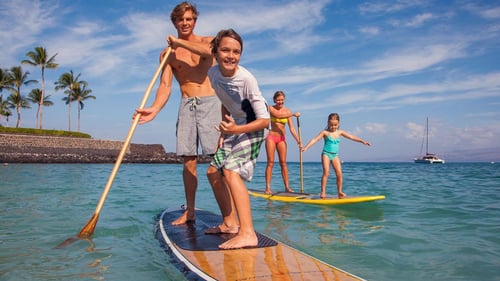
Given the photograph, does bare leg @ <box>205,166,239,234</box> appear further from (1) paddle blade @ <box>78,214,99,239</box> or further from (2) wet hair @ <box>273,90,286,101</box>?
(2) wet hair @ <box>273,90,286,101</box>

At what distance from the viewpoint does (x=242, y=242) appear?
346 cm

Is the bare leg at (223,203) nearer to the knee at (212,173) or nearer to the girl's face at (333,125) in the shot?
the knee at (212,173)

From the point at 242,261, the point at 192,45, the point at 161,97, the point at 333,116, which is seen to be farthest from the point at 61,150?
the point at 242,261

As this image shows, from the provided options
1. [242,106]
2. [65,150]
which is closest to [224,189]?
[242,106]

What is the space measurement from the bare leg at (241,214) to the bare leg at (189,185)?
1321 millimetres

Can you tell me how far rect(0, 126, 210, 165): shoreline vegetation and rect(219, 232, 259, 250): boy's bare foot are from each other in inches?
1162

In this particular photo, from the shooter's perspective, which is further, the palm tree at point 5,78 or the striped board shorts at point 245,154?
the palm tree at point 5,78

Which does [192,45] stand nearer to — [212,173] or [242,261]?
[212,173]

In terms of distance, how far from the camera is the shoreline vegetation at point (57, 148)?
3597cm

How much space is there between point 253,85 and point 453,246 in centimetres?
307

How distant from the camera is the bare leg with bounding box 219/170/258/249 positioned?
3479 mm

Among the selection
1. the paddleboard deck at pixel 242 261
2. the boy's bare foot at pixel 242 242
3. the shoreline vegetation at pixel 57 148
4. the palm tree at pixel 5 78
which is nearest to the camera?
the paddleboard deck at pixel 242 261

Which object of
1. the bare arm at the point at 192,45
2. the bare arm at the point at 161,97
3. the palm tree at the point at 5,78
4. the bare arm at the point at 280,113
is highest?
the palm tree at the point at 5,78

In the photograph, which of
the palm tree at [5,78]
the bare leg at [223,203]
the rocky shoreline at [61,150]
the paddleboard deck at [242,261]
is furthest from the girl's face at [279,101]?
the palm tree at [5,78]
